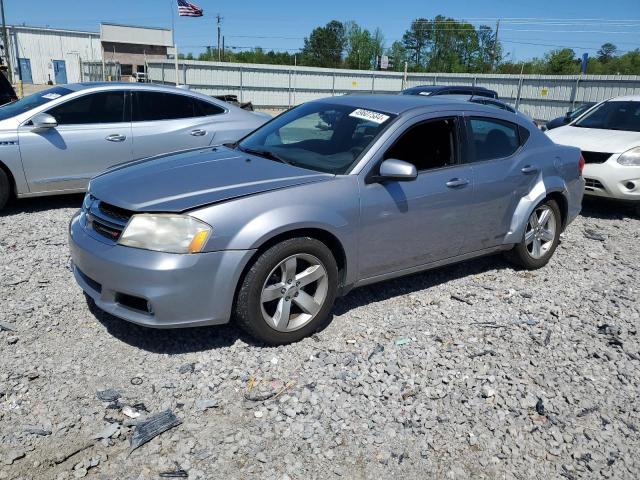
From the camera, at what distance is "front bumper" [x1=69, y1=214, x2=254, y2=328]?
3.26 m

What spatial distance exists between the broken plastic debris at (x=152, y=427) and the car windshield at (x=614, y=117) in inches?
321

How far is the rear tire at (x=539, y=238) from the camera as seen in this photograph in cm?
534

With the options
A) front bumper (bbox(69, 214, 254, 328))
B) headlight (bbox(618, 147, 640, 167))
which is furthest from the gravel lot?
headlight (bbox(618, 147, 640, 167))

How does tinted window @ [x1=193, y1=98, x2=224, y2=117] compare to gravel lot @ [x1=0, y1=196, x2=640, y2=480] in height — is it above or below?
above

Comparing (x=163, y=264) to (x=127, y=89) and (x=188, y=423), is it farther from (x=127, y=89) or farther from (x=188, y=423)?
(x=127, y=89)

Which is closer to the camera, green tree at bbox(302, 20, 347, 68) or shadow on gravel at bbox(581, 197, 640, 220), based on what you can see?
shadow on gravel at bbox(581, 197, 640, 220)

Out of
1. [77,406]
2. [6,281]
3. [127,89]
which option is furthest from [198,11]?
[77,406]

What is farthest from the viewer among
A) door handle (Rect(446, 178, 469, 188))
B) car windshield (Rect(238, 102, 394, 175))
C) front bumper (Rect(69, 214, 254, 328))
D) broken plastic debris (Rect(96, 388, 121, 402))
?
door handle (Rect(446, 178, 469, 188))

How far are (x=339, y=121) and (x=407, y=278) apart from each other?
1618 mm

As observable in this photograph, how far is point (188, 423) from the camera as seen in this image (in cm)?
299

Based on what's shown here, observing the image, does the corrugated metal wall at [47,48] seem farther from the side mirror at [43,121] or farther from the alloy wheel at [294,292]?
the alloy wheel at [294,292]

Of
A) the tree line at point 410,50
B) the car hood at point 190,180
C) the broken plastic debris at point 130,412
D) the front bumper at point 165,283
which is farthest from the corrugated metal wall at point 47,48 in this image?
the broken plastic debris at point 130,412

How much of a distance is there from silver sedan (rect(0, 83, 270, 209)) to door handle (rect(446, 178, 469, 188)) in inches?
157

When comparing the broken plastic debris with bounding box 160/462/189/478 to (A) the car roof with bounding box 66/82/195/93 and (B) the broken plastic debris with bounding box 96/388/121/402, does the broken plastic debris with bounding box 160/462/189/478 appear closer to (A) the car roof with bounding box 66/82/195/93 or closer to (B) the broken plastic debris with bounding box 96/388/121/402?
(B) the broken plastic debris with bounding box 96/388/121/402
